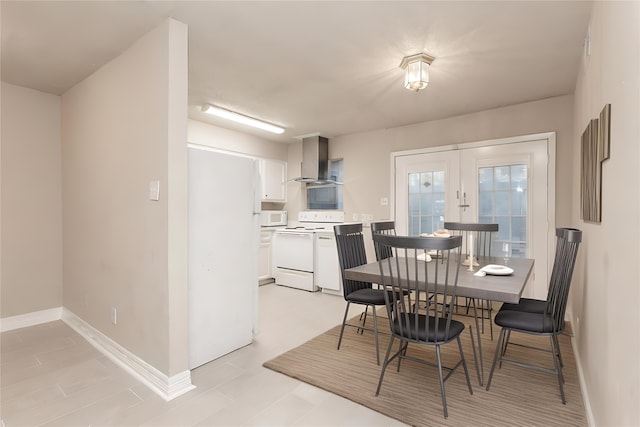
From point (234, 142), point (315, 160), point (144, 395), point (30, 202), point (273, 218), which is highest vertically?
point (234, 142)

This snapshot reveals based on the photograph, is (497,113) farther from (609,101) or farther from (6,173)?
(6,173)

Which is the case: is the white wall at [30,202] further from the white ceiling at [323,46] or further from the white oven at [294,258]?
the white oven at [294,258]

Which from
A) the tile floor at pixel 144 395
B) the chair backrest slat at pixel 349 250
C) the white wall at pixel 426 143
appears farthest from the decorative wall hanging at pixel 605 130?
the white wall at pixel 426 143

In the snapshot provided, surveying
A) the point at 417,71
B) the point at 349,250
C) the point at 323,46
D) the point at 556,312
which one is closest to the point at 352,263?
the point at 349,250

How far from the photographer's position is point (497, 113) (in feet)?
13.0

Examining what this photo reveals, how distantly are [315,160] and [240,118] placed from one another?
4.96 ft

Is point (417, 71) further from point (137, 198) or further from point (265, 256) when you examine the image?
point (265, 256)

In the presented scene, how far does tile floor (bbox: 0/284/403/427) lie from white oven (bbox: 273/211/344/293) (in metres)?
1.81

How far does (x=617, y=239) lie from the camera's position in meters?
1.30

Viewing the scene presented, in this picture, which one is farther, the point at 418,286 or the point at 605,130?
the point at 418,286

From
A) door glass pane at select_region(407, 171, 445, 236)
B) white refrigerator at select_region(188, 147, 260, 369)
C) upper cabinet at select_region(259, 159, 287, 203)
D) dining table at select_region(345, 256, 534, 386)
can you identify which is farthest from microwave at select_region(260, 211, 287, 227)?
dining table at select_region(345, 256, 534, 386)

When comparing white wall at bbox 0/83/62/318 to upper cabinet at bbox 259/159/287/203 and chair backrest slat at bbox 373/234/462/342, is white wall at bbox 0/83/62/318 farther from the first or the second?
chair backrest slat at bbox 373/234/462/342

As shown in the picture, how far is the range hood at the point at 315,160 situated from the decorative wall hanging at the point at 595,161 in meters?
3.55

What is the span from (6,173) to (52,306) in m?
1.44
